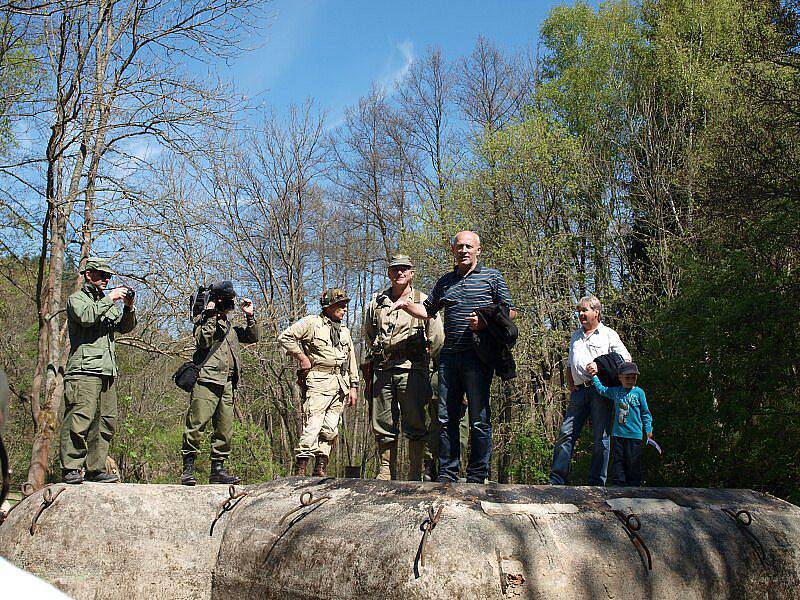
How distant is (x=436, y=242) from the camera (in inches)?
902

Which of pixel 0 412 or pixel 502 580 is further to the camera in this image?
pixel 502 580

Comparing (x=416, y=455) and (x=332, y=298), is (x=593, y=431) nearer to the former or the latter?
(x=416, y=455)

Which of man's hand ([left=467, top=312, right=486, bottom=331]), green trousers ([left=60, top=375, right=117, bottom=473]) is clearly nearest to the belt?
green trousers ([left=60, top=375, right=117, bottom=473])

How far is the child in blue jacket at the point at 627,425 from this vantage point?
6094 mm

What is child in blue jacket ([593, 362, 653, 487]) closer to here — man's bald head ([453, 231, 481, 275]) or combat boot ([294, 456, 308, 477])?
man's bald head ([453, 231, 481, 275])

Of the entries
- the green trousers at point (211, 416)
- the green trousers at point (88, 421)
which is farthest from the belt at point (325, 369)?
the green trousers at point (88, 421)

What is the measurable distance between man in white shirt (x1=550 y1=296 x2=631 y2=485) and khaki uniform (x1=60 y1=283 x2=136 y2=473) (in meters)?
3.95

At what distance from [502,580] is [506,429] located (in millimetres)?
18044

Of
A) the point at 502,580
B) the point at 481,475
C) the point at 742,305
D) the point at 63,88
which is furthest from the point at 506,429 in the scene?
the point at 502,580

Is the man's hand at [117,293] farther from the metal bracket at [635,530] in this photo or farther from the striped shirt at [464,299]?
the metal bracket at [635,530]

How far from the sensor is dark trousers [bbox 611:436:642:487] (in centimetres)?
610

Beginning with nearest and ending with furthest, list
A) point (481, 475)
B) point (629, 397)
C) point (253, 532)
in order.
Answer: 1. point (253, 532)
2. point (481, 475)
3. point (629, 397)

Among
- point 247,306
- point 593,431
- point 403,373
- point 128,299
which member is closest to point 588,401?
point 593,431

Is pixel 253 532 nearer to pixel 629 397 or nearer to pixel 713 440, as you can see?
pixel 629 397
